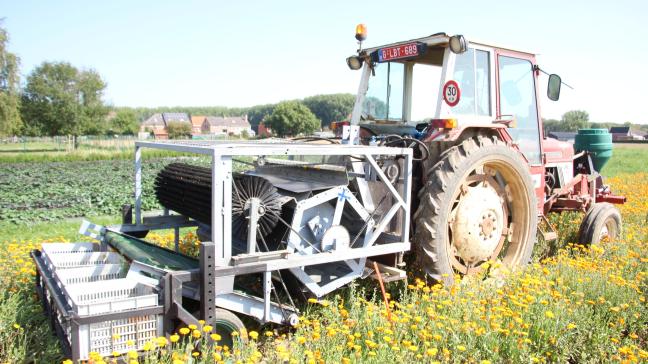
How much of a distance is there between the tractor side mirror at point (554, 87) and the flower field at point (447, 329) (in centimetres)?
216

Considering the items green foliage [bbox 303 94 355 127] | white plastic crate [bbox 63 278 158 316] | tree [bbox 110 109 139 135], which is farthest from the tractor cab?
green foliage [bbox 303 94 355 127]

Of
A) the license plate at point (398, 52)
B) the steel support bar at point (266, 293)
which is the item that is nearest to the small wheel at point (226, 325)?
the steel support bar at point (266, 293)

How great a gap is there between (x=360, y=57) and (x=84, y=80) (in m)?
58.1

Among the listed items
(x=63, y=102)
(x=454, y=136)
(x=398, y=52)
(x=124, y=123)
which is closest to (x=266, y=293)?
(x=454, y=136)

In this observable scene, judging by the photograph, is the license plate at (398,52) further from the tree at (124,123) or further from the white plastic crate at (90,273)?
the tree at (124,123)

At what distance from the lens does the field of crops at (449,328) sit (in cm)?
321

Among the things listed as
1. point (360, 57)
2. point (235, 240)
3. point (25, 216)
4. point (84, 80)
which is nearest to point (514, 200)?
point (360, 57)

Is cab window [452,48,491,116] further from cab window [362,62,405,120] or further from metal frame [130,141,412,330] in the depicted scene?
metal frame [130,141,412,330]

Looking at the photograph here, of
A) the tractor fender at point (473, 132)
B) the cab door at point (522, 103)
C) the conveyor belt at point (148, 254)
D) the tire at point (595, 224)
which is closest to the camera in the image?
the conveyor belt at point (148, 254)

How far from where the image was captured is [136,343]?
3.15 metres

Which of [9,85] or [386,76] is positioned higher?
[9,85]

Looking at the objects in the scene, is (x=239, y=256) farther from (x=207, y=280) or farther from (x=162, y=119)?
(x=162, y=119)

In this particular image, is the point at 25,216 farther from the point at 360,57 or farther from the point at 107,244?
the point at 360,57

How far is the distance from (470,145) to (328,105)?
3991 inches
